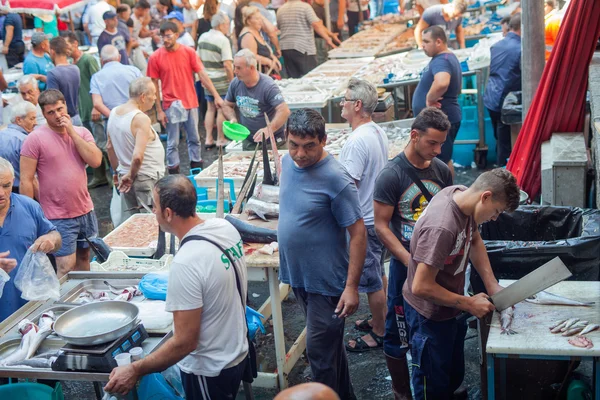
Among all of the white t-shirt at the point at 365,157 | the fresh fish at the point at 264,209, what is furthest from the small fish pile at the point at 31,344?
the white t-shirt at the point at 365,157

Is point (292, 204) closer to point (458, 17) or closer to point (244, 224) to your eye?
point (244, 224)

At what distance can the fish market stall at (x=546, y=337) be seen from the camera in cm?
363

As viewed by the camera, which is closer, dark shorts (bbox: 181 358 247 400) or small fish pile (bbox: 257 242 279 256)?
dark shorts (bbox: 181 358 247 400)

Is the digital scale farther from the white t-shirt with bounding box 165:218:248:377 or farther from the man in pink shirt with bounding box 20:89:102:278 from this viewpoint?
the man in pink shirt with bounding box 20:89:102:278

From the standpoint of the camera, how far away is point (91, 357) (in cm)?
367

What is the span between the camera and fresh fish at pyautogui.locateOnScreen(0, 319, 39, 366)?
153 inches

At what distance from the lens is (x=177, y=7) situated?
1554 cm

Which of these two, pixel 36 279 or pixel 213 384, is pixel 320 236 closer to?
pixel 213 384

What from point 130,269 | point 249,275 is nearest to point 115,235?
point 130,269

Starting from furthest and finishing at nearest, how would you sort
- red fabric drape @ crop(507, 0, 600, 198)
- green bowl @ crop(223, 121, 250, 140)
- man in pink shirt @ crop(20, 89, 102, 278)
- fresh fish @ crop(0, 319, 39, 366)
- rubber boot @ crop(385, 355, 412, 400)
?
green bowl @ crop(223, 121, 250, 140), red fabric drape @ crop(507, 0, 600, 198), man in pink shirt @ crop(20, 89, 102, 278), rubber boot @ crop(385, 355, 412, 400), fresh fish @ crop(0, 319, 39, 366)

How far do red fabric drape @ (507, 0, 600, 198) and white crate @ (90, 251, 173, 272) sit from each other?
11.8ft

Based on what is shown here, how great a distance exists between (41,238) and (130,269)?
67cm

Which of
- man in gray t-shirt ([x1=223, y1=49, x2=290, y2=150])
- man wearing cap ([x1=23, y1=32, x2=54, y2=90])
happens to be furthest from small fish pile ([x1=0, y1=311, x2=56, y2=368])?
man wearing cap ([x1=23, y1=32, x2=54, y2=90])

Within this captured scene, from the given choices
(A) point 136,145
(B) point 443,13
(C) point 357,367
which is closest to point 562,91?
(C) point 357,367
